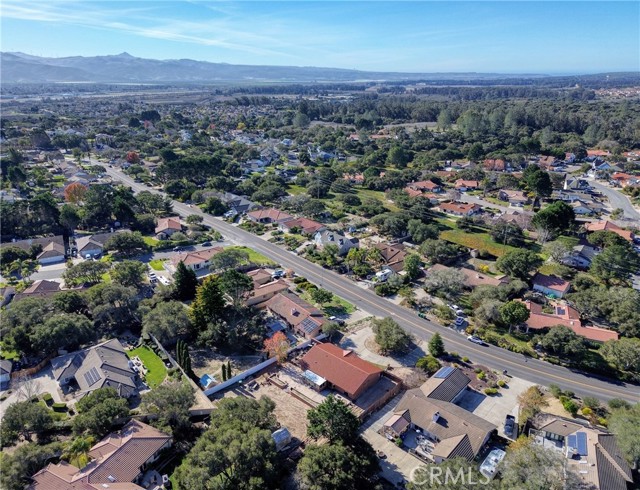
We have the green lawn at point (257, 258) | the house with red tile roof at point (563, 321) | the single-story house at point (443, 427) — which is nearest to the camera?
the single-story house at point (443, 427)

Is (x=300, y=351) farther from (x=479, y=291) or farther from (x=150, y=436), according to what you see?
(x=479, y=291)

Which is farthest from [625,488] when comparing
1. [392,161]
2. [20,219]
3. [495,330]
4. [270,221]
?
[392,161]

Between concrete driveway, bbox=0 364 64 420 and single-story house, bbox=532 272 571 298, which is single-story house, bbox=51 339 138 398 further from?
single-story house, bbox=532 272 571 298

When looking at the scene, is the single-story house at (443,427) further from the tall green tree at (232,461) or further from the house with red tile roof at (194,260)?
the house with red tile roof at (194,260)

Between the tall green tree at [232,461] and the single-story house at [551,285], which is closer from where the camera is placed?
the tall green tree at [232,461]

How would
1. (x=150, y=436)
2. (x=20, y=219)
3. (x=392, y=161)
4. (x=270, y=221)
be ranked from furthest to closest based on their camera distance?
(x=392, y=161) → (x=270, y=221) → (x=20, y=219) → (x=150, y=436)

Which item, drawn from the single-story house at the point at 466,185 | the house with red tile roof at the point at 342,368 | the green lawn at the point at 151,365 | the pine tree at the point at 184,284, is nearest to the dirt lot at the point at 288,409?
the house with red tile roof at the point at 342,368

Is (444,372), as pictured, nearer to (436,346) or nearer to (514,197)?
(436,346)

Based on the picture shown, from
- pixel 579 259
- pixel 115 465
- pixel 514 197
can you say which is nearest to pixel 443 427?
pixel 115 465
